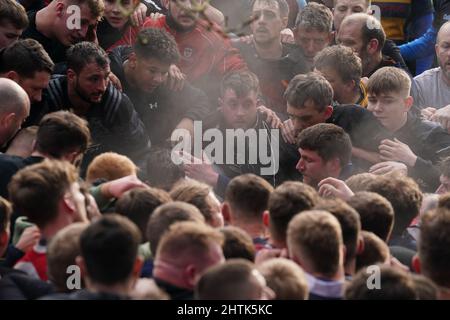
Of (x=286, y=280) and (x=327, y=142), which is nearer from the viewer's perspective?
(x=286, y=280)

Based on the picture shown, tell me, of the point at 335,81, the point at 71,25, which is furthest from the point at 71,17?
the point at 335,81

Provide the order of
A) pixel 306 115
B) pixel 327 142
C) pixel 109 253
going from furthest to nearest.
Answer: pixel 306 115 < pixel 327 142 < pixel 109 253

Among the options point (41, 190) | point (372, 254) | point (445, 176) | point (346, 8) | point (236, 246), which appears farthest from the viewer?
point (346, 8)

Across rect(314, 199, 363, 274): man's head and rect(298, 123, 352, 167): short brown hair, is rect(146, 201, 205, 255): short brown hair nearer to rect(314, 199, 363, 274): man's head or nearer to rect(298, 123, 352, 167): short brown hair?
rect(314, 199, 363, 274): man's head

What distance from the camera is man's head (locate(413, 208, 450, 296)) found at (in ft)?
15.6

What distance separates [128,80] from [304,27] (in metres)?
1.65

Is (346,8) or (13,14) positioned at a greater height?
(346,8)

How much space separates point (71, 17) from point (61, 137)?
77.6 inches

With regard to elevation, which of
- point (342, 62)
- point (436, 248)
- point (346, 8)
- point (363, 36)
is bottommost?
point (436, 248)

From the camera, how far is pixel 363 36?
839cm

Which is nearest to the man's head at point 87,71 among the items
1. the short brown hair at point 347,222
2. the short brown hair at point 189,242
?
the short brown hair at point 347,222

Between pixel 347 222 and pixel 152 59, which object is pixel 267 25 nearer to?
pixel 152 59

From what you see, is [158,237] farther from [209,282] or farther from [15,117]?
[15,117]
